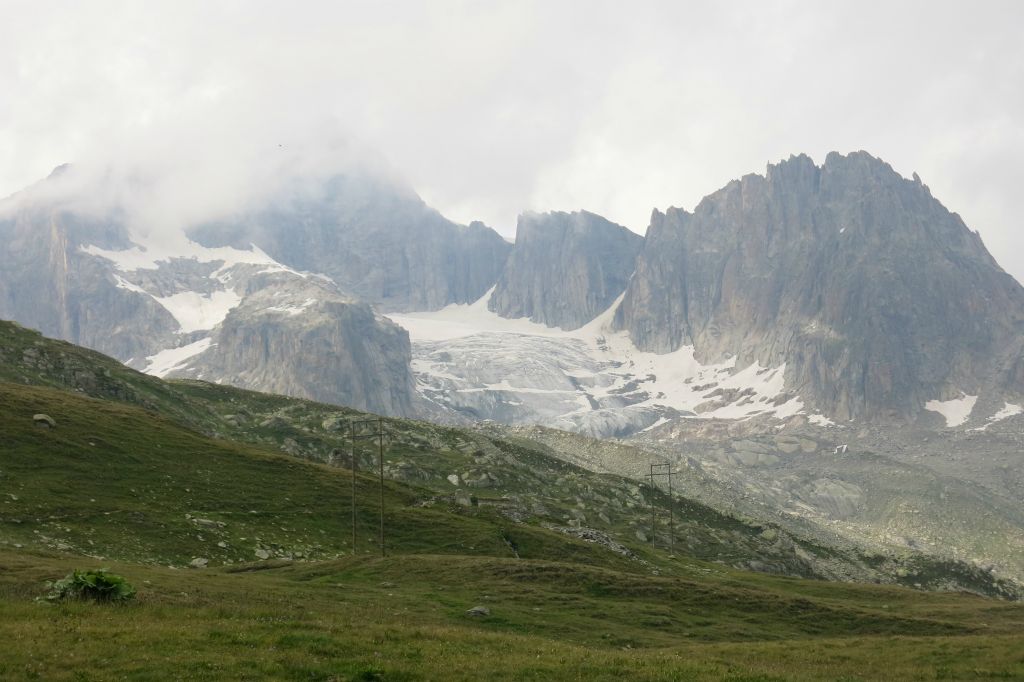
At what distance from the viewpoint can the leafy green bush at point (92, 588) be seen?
3744 cm

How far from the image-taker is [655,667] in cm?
3656

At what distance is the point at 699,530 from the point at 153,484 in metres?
99.8

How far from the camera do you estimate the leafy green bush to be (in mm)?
37438

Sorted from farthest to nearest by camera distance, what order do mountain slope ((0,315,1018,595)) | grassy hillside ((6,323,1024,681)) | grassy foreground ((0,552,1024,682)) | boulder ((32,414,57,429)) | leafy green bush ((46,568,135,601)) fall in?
boulder ((32,414,57,429)) → mountain slope ((0,315,1018,595)) → leafy green bush ((46,568,135,601)) → grassy hillside ((6,323,1024,681)) → grassy foreground ((0,552,1024,682))

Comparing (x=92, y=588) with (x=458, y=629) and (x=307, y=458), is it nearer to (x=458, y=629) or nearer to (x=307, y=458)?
(x=458, y=629)

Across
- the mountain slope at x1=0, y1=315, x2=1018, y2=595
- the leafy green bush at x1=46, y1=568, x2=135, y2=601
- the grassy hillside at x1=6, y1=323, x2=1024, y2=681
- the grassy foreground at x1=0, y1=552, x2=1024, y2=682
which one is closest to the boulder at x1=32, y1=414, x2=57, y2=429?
the grassy hillside at x1=6, y1=323, x2=1024, y2=681

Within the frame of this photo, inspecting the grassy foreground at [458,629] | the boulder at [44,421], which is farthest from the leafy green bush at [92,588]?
the boulder at [44,421]

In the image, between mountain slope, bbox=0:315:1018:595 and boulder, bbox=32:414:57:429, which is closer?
mountain slope, bbox=0:315:1018:595

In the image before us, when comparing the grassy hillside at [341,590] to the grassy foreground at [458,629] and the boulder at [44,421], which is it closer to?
the grassy foreground at [458,629]

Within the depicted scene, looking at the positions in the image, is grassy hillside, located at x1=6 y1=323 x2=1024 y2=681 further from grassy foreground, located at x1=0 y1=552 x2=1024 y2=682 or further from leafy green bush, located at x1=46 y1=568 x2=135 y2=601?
leafy green bush, located at x1=46 y1=568 x2=135 y2=601

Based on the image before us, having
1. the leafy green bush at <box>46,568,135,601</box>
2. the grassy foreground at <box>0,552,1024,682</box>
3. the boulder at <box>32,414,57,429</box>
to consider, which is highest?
the boulder at <box>32,414,57,429</box>

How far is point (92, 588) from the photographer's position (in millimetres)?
37625

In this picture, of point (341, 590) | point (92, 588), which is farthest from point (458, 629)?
point (92, 588)

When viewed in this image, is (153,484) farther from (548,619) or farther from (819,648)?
(819,648)
